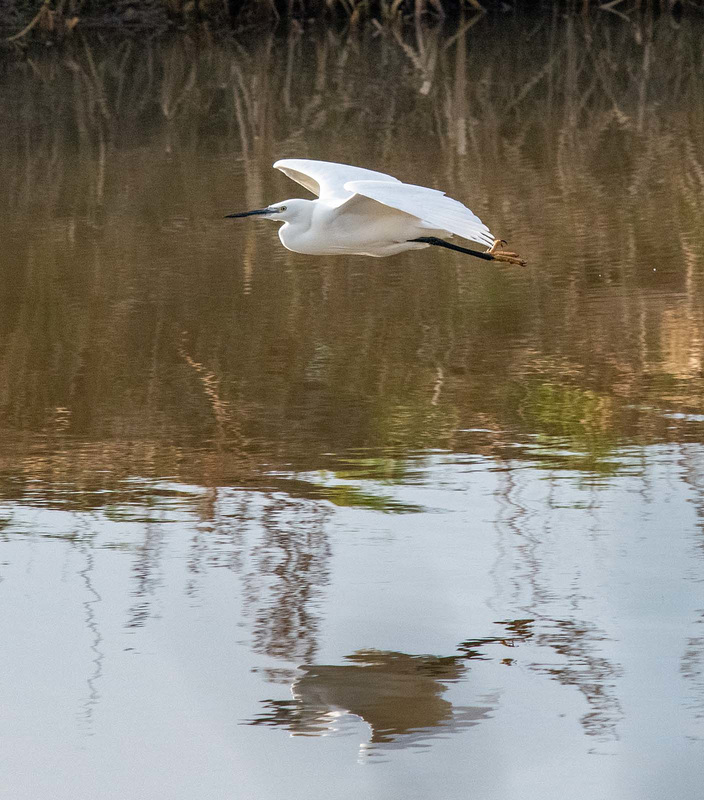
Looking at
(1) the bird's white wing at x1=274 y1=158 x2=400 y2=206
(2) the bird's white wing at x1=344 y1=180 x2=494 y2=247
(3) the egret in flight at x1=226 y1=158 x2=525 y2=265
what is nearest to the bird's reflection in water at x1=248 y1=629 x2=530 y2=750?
(2) the bird's white wing at x1=344 y1=180 x2=494 y2=247

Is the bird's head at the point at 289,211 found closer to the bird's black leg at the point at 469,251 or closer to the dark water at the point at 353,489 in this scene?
the bird's black leg at the point at 469,251

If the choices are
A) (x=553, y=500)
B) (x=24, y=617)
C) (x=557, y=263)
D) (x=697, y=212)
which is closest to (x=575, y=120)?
(x=697, y=212)

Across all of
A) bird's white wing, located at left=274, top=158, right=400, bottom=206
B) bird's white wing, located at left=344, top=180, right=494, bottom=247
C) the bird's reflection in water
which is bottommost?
the bird's reflection in water

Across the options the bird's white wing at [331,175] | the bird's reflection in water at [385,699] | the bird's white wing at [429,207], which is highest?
the bird's white wing at [331,175]

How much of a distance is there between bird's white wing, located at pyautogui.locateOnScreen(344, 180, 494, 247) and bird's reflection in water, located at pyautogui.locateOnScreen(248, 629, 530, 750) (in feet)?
4.49

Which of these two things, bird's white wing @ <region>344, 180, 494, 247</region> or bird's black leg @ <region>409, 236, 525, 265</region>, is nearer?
bird's white wing @ <region>344, 180, 494, 247</region>

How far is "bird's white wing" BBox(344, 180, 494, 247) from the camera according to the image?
440cm

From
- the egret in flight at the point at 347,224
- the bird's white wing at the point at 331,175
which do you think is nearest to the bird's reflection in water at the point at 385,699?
the egret in flight at the point at 347,224

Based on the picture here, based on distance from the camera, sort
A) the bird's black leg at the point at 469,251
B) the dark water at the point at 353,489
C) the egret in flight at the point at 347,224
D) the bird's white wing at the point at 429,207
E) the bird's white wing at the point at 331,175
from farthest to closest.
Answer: the bird's black leg at the point at 469,251
the bird's white wing at the point at 331,175
the egret in flight at the point at 347,224
the bird's white wing at the point at 429,207
the dark water at the point at 353,489

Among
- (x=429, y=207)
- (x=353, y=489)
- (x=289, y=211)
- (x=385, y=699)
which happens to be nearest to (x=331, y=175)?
(x=289, y=211)

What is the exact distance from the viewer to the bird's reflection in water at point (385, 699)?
10.6ft

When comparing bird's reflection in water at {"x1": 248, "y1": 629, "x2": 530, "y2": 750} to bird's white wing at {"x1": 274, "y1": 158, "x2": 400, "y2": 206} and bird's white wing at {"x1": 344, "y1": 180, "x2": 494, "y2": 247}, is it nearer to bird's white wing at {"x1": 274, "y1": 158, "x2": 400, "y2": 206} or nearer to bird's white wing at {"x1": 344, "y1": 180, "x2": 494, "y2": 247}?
bird's white wing at {"x1": 344, "y1": 180, "x2": 494, "y2": 247}

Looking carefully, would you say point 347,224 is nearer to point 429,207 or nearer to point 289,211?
point 289,211

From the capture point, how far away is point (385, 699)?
131 inches
